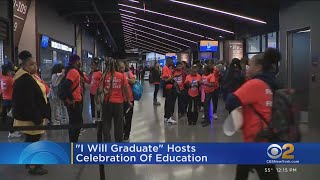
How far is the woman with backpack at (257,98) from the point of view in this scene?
10.9ft

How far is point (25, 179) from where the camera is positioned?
17.3 ft

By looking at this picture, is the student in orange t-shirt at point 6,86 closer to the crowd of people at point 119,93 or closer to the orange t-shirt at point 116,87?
the crowd of people at point 119,93

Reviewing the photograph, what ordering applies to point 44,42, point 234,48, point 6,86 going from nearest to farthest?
point 6,86, point 44,42, point 234,48

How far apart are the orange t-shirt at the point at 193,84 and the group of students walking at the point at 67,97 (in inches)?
83.3

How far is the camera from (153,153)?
4.23 m

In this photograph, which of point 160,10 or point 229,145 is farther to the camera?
point 160,10

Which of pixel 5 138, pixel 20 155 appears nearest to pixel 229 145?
pixel 20 155

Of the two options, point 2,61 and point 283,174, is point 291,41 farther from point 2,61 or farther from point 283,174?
point 2,61

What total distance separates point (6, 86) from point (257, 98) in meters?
7.37

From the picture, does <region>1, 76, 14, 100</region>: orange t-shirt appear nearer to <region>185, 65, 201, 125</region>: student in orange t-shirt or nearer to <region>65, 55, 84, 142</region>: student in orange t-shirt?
<region>65, 55, 84, 142</region>: student in orange t-shirt

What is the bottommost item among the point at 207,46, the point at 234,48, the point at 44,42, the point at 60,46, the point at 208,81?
the point at 208,81

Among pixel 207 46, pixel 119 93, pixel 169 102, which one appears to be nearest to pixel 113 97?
pixel 119 93

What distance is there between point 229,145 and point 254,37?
1670 cm

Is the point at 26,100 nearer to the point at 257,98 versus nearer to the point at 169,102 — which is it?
the point at 257,98
